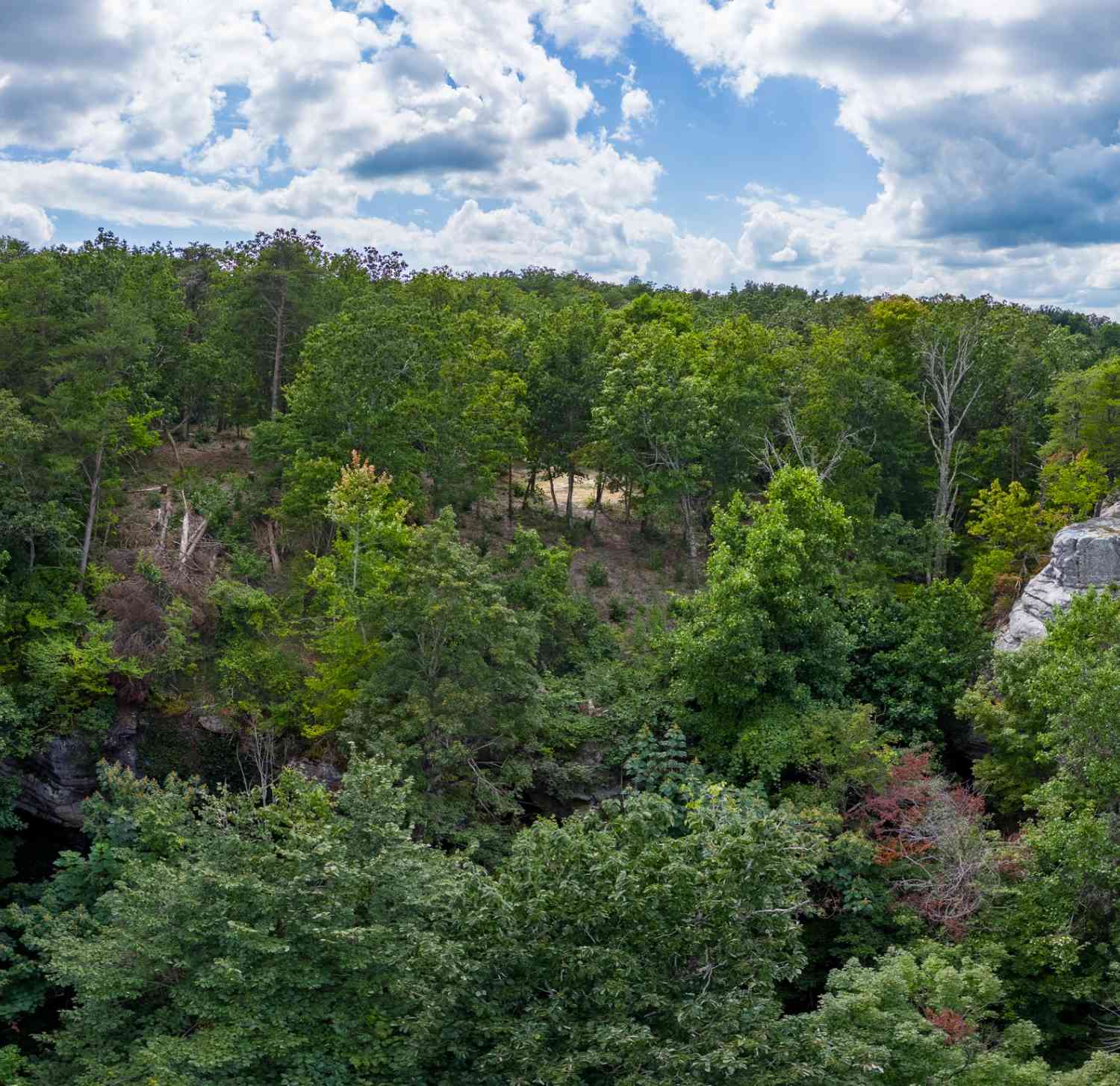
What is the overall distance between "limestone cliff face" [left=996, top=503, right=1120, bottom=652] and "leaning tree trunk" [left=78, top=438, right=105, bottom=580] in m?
27.3

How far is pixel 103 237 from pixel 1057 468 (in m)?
42.9

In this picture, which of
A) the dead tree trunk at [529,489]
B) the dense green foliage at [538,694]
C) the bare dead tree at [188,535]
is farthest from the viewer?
the dead tree trunk at [529,489]

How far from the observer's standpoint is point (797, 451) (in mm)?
35812

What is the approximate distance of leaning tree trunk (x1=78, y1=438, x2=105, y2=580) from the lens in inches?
1085

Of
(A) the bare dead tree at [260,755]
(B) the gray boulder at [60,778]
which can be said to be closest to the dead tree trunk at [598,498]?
(A) the bare dead tree at [260,755]

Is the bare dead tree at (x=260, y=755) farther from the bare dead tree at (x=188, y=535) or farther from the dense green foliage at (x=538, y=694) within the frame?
the bare dead tree at (x=188, y=535)

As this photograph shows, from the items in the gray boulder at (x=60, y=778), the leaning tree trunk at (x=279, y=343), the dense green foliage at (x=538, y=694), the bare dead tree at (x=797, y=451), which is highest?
the leaning tree trunk at (x=279, y=343)

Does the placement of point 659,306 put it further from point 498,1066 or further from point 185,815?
point 498,1066

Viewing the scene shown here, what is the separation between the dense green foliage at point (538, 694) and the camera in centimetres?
1316

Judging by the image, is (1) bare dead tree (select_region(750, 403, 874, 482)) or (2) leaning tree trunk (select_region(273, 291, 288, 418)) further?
(2) leaning tree trunk (select_region(273, 291, 288, 418))

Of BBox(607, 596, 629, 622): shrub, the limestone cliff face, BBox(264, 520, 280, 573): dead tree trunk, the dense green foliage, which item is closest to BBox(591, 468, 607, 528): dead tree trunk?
the dense green foliage

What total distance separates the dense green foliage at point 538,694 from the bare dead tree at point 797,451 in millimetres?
371

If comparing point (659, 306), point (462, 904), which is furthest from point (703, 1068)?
point (659, 306)

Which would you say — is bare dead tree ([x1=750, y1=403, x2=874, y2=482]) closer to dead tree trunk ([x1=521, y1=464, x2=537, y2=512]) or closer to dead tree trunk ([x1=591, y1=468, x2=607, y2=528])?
dead tree trunk ([x1=591, y1=468, x2=607, y2=528])
